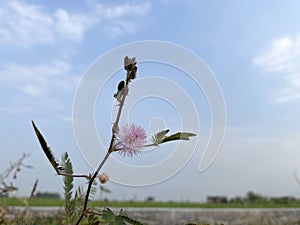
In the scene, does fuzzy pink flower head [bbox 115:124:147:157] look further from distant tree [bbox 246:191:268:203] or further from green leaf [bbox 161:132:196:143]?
distant tree [bbox 246:191:268:203]

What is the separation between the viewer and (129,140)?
74cm

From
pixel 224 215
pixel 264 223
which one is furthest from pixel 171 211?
pixel 264 223

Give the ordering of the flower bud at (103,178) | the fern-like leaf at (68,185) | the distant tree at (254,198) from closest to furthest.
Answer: the flower bud at (103,178), the fern-like leaf at (68,185), the distant tree at (254,198)

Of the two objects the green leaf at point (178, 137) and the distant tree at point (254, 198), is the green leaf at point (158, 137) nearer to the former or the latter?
the green leaf at point (178, 137)

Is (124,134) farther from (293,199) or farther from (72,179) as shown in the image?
(293,199)

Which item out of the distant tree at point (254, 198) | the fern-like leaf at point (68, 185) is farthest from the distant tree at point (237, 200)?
the fern-like leaf at point (68, 185)

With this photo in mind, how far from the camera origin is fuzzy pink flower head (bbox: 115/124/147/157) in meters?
0.74

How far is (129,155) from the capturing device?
2.45 ft

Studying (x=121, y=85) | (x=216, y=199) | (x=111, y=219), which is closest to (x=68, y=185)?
(x=111, y=219)

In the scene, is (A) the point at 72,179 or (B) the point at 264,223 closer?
(A) the point at 72,179

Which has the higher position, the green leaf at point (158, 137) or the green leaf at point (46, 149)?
the green leaf at point (158, 137)

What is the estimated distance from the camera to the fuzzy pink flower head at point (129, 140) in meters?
0.74

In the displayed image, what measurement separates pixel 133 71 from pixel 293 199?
4.78 metres

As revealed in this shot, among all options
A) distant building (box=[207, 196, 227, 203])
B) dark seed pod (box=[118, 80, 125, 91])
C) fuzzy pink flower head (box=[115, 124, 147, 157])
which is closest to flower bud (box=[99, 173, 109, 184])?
fuzzy pink flower head (box=[115, 124, 147, 157])
